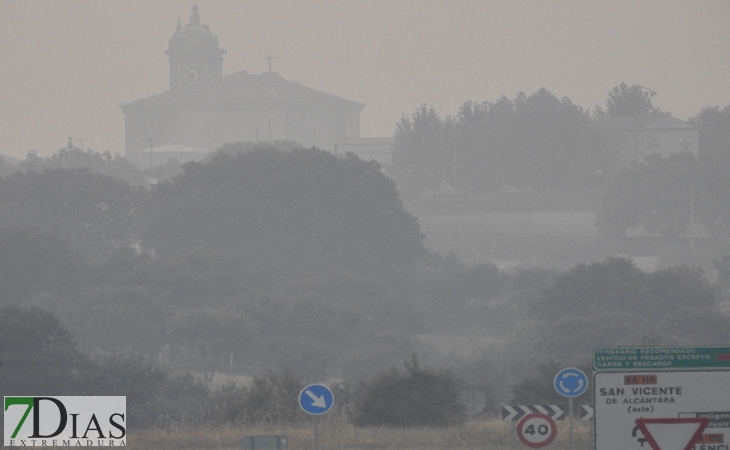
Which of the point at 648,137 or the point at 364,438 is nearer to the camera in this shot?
the point at 364,438

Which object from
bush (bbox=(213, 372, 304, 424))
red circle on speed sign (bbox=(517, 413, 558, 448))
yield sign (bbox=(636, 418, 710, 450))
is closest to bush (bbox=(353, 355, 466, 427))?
bush (bbox=(213, 372, 304, 424))

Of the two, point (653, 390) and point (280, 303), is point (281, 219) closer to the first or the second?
point (280, 303)

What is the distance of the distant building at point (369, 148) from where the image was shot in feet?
547

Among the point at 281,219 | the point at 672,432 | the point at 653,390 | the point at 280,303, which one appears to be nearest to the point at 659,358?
the point at 653,390

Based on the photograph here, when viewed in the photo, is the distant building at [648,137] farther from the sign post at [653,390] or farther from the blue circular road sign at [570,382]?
the sign post at [653,390]

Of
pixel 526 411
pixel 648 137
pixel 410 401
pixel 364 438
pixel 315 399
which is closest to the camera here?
pixel 315 399

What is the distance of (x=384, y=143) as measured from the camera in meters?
171

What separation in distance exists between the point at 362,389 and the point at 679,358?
2161 centimetres

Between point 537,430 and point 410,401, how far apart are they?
44.7 feet

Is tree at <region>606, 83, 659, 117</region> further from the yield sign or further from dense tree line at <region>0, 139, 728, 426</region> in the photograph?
the yield sign

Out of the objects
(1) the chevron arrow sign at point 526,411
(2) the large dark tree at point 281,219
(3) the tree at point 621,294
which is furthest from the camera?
(2) the large dark tree at point 281,219

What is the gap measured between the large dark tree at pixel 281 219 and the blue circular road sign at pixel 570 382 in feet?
190

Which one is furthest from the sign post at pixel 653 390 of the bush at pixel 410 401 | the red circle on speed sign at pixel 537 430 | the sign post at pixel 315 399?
the bush at pixel 410 401

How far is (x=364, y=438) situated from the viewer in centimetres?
2411
